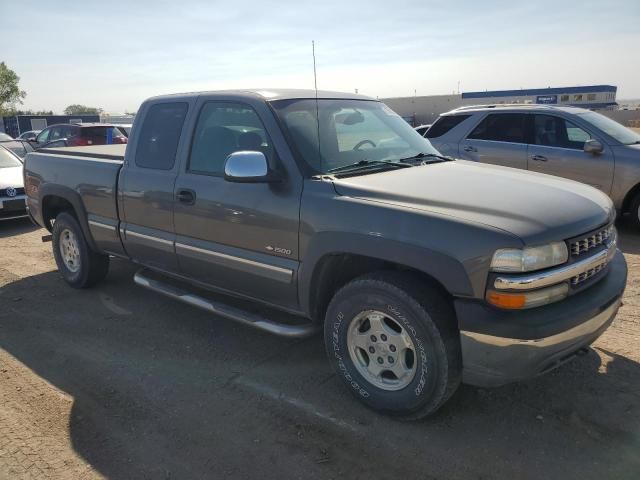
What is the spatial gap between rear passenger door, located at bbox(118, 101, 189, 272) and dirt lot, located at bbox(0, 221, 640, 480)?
713mm

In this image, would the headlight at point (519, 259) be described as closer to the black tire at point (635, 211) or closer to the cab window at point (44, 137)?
the black tire at point (635, 211)

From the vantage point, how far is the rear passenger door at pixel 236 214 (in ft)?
11.5

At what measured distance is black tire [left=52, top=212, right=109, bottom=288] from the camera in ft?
18.0

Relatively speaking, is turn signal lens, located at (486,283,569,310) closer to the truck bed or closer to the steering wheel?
the steering wheel

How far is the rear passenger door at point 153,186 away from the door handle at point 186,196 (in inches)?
4.4

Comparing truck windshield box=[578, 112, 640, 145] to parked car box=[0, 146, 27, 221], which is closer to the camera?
truck windshield box=[578, 112, 640, 145]

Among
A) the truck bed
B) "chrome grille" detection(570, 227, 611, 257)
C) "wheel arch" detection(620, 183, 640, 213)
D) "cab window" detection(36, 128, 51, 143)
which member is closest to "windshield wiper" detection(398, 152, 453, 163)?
"chrome grille" detection(570, 227, 611, 257)

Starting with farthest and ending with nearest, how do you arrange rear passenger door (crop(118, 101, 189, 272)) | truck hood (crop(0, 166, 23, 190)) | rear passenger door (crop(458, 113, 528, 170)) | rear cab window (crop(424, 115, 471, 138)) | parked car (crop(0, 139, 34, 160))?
1. parked car (crop(0, 139, 34, 160))
2. truck hood (crop(0, 166, 23, 190))
3. rear cab window (crop(424, 115, 471, 138))
4. rear passenger door (crop(458, 113, 528, 170))
5. rear passenger door (crop(118, 101, 189, 272))

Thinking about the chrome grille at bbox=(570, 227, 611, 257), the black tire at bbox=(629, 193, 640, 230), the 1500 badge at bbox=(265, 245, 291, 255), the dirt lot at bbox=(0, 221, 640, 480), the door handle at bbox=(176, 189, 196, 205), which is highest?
the door handle at bbox=(176, 189, 196, 205)

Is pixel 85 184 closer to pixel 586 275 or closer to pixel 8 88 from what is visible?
pixel 586 275

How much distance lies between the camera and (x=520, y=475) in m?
2.70

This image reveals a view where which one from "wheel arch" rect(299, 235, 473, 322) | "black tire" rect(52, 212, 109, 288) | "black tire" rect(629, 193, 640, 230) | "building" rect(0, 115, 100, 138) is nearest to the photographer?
"wheel arch" rect(299, 235, 473, 322)

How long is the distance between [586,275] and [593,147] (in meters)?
4.76

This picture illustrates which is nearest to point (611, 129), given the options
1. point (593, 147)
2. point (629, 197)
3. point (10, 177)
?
point (593, 147)
